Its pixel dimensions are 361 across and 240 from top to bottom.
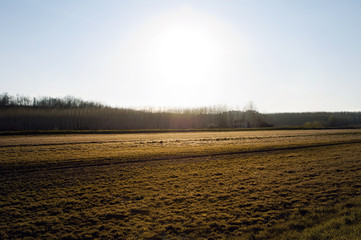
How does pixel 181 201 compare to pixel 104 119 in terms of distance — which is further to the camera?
pixel 104 119

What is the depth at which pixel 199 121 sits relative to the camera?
416ft

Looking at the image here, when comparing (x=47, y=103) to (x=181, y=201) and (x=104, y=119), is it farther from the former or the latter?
(x=181, y=201)

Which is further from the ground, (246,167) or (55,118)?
(55,118)

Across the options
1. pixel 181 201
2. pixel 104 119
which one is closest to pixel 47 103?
pixel 104 119

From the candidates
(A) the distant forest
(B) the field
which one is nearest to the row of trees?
(A) the distant forest

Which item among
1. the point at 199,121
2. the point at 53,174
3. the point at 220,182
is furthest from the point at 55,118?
the point at 220,182

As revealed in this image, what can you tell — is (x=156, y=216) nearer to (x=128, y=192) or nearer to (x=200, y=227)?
(x=200, y=227)

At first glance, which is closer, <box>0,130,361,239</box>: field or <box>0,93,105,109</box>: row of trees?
<box>0,130,361,239</box>: field

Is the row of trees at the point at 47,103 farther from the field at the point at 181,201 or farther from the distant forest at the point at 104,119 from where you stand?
the field at the point at 181,201

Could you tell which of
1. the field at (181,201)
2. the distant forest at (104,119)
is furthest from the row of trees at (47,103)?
the field at (181,201)

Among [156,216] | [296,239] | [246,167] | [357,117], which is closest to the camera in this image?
[296,239]

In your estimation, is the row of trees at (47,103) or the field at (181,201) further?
the row of trees at (47,103)

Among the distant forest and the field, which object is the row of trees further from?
the field

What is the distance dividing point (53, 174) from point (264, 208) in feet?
36.0
